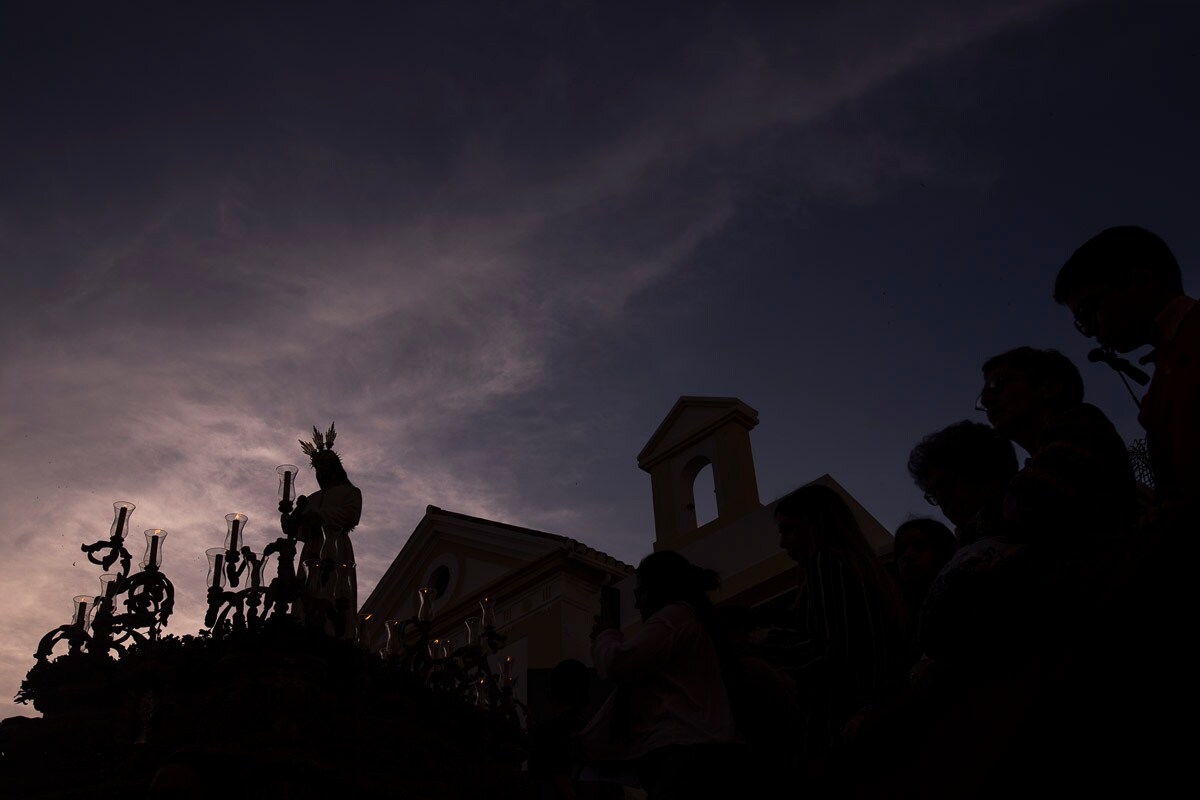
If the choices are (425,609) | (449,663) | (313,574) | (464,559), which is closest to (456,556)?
(464,559)

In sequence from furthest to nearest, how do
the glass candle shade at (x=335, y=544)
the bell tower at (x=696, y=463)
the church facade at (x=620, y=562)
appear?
1. the bell tower at (x=696, y=463)
2. the church facade at (x=620, y=562)
3. the glass candle shade at (x=335, y=544)

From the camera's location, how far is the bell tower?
15.1 meters

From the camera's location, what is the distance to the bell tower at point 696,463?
15148mm

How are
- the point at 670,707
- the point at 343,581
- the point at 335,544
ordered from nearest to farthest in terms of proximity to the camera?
the point at 670,707, the point at 343,581, the point at 335,544

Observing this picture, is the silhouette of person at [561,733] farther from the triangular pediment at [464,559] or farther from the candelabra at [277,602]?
the triangular pediment at [464,559]

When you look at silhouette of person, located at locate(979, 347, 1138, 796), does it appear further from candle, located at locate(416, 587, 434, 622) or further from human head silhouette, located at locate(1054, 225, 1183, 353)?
candle, located at locate(416, 587, 434, 622)

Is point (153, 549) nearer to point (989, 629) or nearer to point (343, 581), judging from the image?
point (343, 581)

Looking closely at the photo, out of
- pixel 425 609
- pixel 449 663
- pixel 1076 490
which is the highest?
pixel 425 609

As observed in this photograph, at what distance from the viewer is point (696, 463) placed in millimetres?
16438

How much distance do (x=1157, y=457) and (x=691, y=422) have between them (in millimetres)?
14572

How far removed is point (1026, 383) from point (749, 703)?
163cm

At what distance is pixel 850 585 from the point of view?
138 inches

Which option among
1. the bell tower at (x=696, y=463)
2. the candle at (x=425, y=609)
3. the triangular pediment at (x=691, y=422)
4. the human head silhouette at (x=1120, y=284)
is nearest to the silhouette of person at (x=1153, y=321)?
the human head silhouette at (x=1120, y=284)

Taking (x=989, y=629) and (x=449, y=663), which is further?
(x=449, y=663)
